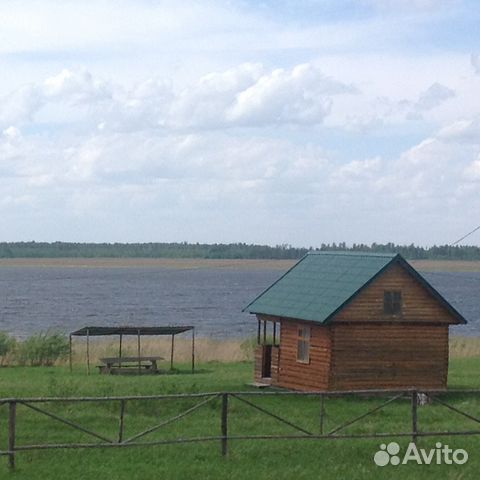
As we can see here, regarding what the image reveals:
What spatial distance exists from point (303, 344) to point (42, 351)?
13.5 meters

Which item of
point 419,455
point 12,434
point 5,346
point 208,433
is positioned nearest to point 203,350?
point 5,346

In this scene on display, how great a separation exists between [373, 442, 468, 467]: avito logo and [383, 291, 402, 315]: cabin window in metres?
10.0

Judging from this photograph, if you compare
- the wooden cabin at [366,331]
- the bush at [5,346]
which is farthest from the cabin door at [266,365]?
the bush at [5,346]

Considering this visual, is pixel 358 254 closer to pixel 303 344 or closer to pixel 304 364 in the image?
pixel 303 344

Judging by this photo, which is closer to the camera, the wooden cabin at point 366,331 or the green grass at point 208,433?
the green grass at point 208,433

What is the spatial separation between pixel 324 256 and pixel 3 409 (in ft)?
42.2

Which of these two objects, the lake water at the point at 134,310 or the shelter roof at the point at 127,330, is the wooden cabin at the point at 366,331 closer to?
the shelter roof at the point at 127,330

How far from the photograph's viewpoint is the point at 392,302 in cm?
3300

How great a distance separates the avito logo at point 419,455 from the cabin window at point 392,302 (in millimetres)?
10049

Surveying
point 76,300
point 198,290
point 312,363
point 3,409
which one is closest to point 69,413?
Answer: point 3,409

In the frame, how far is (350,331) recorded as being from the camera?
32469 mm

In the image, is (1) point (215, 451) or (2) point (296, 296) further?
(2) point (296, 296)

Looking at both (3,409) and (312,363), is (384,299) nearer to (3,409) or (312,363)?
(312,363)

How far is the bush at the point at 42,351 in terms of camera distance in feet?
142
